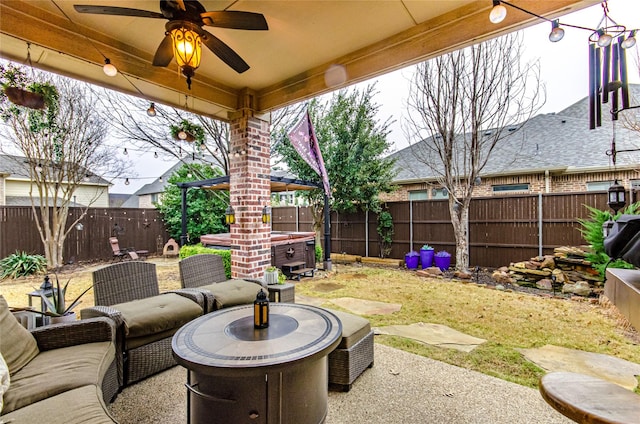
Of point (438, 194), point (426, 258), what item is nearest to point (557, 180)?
point (438, 194)

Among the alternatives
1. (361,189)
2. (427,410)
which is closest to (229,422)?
(427,410)

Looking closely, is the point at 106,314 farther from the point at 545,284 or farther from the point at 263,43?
the point at 545,284

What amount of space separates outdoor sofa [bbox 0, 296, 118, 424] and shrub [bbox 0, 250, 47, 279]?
6703 mm

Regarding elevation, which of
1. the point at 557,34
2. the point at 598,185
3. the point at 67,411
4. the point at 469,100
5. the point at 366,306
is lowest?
the point at 366,306

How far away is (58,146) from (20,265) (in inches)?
113

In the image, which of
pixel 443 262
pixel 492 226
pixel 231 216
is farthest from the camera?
pixel 443 262

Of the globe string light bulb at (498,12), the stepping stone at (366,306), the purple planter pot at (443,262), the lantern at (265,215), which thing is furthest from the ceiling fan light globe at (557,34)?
the purple planter pot at (443,262)

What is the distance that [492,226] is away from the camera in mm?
6934

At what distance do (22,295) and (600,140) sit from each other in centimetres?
1424

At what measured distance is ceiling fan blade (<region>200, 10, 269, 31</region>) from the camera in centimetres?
197

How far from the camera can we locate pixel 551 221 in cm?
623

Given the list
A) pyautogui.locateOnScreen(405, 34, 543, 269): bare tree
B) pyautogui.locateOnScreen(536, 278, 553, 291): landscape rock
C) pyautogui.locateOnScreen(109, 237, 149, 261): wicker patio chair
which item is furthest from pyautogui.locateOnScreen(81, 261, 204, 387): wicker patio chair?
pyautogui.locateOnScreen(109, 237, 149, 261): wicker patio chair

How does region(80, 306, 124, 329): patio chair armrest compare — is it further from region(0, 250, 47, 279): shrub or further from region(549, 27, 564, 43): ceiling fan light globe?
region(0, 250, 47, 279): shrub

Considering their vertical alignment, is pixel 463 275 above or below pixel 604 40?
below
